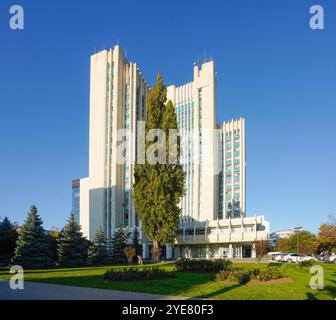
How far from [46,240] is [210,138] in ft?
175

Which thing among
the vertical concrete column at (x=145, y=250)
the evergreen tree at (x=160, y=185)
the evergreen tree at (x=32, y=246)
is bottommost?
the vertical concrete column at (x=145, y=250)

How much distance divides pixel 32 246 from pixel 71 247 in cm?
580

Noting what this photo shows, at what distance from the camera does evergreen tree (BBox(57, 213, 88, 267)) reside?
40.2 meters

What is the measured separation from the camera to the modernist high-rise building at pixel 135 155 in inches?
3172

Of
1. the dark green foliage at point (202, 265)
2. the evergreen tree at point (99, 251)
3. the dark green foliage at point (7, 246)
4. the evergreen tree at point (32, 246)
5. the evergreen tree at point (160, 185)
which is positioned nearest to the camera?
the dark green foliage at point (202, 265)

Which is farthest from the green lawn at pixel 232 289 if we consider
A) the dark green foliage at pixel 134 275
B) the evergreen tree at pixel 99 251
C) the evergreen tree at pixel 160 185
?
the evergreen tree at pixel 99 251

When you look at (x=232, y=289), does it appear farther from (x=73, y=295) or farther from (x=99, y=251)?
(x=99, y=251)

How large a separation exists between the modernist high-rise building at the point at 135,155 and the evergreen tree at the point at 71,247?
33600mm

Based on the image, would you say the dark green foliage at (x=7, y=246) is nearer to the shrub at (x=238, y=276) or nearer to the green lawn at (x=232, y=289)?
the green lawn at (x=232, y=289)

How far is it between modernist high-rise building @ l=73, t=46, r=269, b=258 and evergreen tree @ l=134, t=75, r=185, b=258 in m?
36.4

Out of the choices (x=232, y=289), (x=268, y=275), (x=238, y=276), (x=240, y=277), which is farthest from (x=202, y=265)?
(x=232, y=289)
